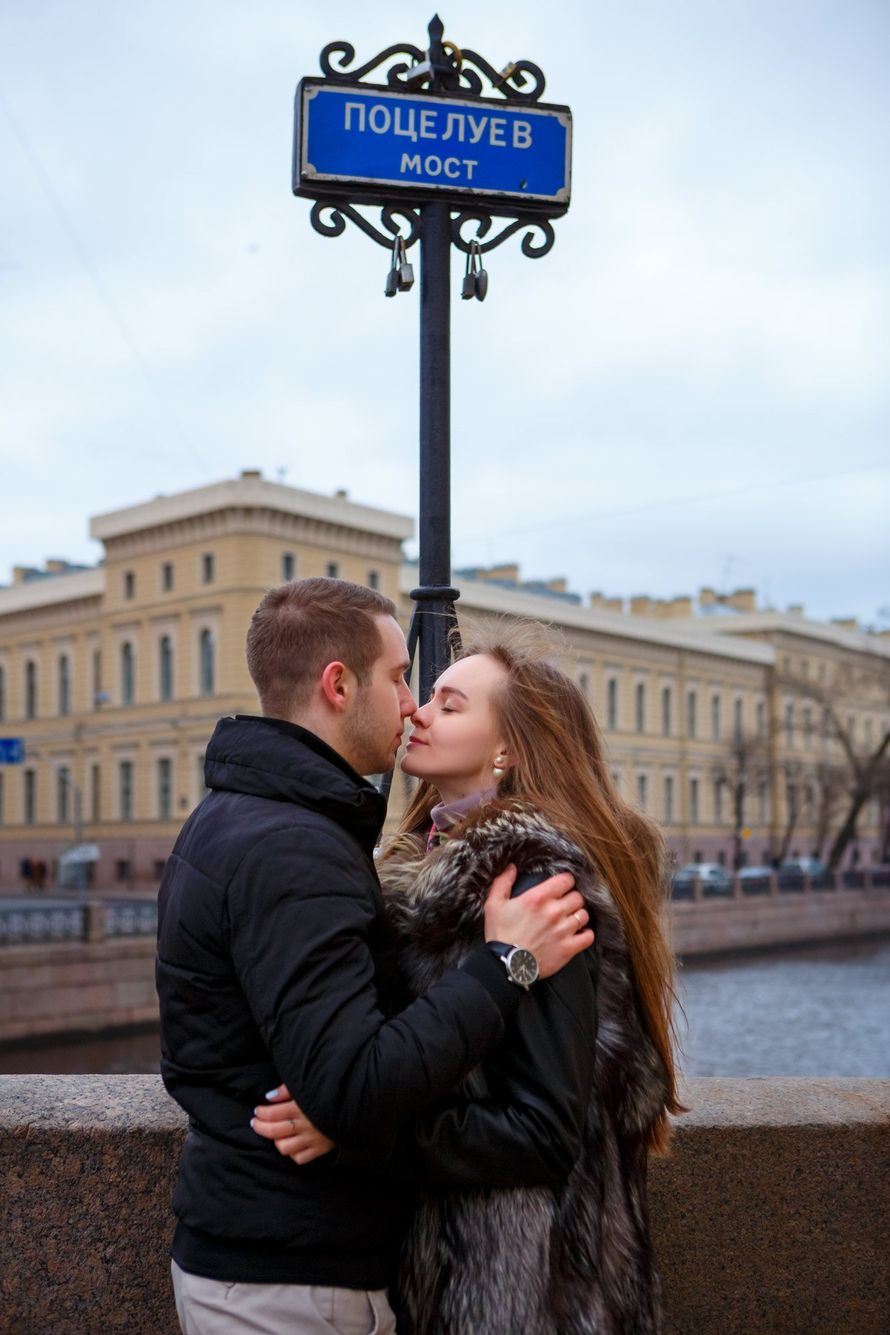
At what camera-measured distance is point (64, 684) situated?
5462 centimetres

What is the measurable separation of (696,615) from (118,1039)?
5304cm

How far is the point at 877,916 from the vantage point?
1998 inches

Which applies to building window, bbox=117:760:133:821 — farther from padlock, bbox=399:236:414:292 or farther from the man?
the man

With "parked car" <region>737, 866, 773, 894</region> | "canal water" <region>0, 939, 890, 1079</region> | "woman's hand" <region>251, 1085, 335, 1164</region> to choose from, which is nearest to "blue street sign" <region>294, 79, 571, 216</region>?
"woman's hand" <region>251, 1085, 335, 1164</region>

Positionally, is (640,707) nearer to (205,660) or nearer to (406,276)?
(205,660)

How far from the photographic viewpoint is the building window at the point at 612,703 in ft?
199

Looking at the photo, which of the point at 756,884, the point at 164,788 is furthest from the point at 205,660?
the point at 756,884

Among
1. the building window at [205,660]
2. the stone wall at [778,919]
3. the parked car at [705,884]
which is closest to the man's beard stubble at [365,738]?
the stone wall at [778,919]

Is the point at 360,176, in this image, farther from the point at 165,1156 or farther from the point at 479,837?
the point at 165,1156

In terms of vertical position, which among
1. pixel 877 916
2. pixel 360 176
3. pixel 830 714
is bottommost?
pixel 877 916

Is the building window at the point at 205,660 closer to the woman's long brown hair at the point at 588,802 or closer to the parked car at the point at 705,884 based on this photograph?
the parked car at the point at 705,884

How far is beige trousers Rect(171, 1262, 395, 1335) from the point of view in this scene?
212 centimetres

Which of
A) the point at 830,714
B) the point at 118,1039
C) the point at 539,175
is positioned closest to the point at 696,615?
the point at 830,714

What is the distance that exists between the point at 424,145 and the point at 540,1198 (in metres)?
2.36
